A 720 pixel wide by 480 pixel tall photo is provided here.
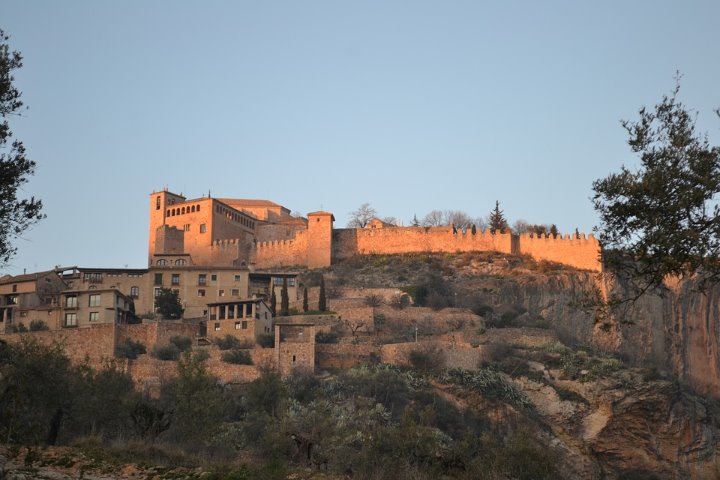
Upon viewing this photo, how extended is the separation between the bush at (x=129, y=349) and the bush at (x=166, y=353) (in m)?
0.84

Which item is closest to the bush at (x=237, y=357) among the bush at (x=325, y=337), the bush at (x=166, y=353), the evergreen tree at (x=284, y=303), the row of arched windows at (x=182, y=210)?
the bush at (x=166, y=353)

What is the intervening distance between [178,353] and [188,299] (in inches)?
414

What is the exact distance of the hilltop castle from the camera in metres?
73.7

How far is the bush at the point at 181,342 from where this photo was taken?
52375 millimetres

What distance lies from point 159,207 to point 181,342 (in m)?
27.7

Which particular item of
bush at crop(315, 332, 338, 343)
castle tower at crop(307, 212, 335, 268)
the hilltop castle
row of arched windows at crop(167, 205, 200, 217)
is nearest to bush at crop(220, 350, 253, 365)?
bush at crop(315, 332, 338, 343)

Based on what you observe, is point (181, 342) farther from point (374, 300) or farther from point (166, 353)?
point (374, 300)

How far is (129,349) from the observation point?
50.8 meters

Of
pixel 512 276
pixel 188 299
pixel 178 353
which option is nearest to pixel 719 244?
pixel 178 353

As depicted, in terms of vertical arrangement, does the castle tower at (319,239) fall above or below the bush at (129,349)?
above

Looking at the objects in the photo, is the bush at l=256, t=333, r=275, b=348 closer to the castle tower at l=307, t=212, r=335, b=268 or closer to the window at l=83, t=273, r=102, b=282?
the window at l=83, t=273, r=102, b=282

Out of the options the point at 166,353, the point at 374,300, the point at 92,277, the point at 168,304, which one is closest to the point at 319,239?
the point at 374,300

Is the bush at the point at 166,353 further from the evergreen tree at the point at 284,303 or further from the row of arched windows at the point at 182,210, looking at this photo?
the row of arched windows at the point at 182,210

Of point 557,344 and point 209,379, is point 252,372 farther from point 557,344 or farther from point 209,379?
point 557,344
